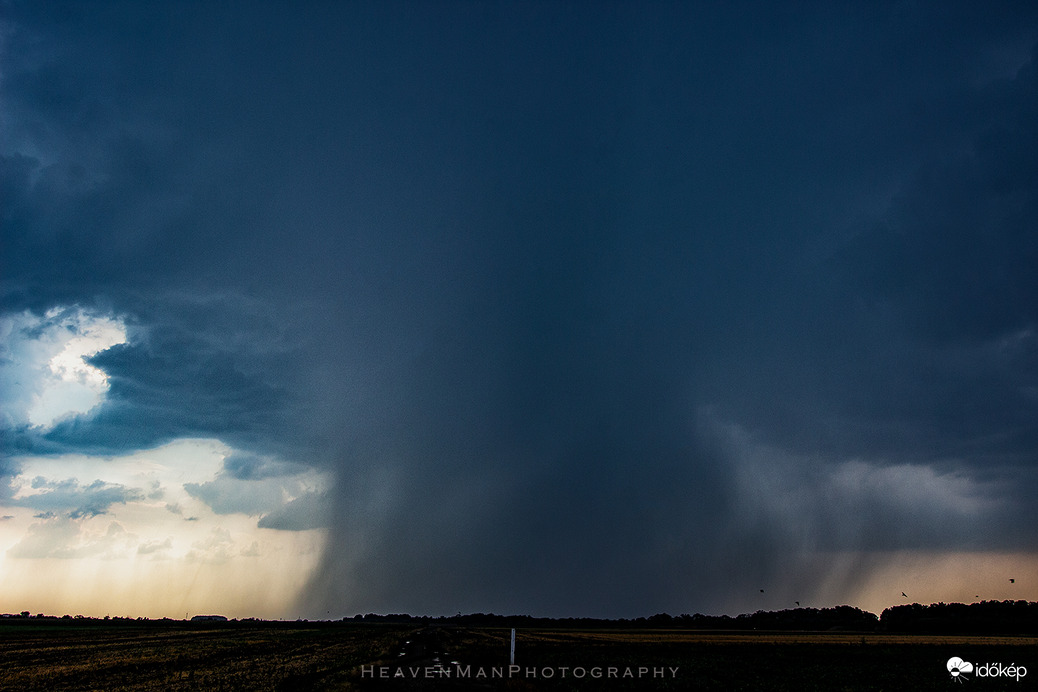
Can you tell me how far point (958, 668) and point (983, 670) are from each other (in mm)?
1991

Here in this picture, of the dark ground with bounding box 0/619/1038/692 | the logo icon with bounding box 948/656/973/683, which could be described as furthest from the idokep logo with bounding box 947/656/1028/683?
the dark ground with bounding box 0/619/1038/692

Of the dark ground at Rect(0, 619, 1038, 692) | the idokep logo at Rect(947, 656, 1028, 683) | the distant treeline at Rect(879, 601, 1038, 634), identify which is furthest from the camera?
the distant treeline at Rect(879, 601, 1038, 634)

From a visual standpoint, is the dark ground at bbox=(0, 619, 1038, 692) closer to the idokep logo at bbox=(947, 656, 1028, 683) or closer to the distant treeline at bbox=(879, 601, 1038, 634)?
the idokep logo at bbox=(947, 656, 1028, 683)

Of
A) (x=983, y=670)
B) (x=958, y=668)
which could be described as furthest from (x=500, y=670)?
(x=983, y=670)

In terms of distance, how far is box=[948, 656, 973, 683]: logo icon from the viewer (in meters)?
45.2

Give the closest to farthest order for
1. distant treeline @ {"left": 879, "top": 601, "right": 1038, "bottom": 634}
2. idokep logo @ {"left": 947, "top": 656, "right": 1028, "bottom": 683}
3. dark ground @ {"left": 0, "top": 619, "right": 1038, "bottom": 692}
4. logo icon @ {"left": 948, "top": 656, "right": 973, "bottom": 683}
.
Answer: dark ground @ {"left": 0, "top": 619, "right": 1038, "bottom": 692}
logo icon @ {"left": 948, "top": 656, "right": 973, "bottom": 683}
idokep logo @ {"left": 947, "top": 656, "right": 1028, "bottom": 683}
distant treeline @ {"left": 879, "top": 601, "right": 1038, "bottom": 634}

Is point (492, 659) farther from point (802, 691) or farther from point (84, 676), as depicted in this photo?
point (84, 676)

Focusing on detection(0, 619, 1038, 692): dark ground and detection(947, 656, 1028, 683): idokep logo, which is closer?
detection(0, 619, 1038, 692): dark ground

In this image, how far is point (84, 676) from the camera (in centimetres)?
4184

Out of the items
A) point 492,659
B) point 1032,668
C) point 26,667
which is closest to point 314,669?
point 492,659

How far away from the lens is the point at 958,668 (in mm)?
51062

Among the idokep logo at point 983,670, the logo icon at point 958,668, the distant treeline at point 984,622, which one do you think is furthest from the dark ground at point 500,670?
the distant treeline at point 984,622

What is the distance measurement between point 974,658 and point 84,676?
81.5 m

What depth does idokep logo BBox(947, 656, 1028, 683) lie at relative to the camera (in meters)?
45.8
